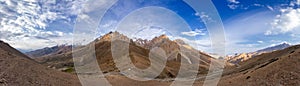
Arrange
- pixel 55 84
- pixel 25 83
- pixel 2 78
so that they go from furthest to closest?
pixel 55 84 < pixel 25 83 < pixel 2 78

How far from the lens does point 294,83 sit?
84.7ft

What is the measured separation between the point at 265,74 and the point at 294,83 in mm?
6988

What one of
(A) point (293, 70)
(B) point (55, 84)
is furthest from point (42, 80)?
(A) point (293, 70)

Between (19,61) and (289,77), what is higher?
(19,61)

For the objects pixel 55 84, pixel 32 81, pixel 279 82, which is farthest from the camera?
pixel 55 84

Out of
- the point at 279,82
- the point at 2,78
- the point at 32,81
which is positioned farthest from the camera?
the point at 279,82

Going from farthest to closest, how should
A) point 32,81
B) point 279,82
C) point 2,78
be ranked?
point 279,82 < point 32,81 < point 2,78

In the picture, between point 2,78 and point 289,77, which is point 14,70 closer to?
point 2,78

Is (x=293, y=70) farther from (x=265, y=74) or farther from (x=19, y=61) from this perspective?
(x=19, y=61)

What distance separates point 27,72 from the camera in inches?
1105

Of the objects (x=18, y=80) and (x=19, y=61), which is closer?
(x=18, y=80)

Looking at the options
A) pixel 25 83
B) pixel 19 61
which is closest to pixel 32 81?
pixel 25 83

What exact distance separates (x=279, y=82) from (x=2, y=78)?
26.0 m

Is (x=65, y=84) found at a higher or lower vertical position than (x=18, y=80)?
lower
